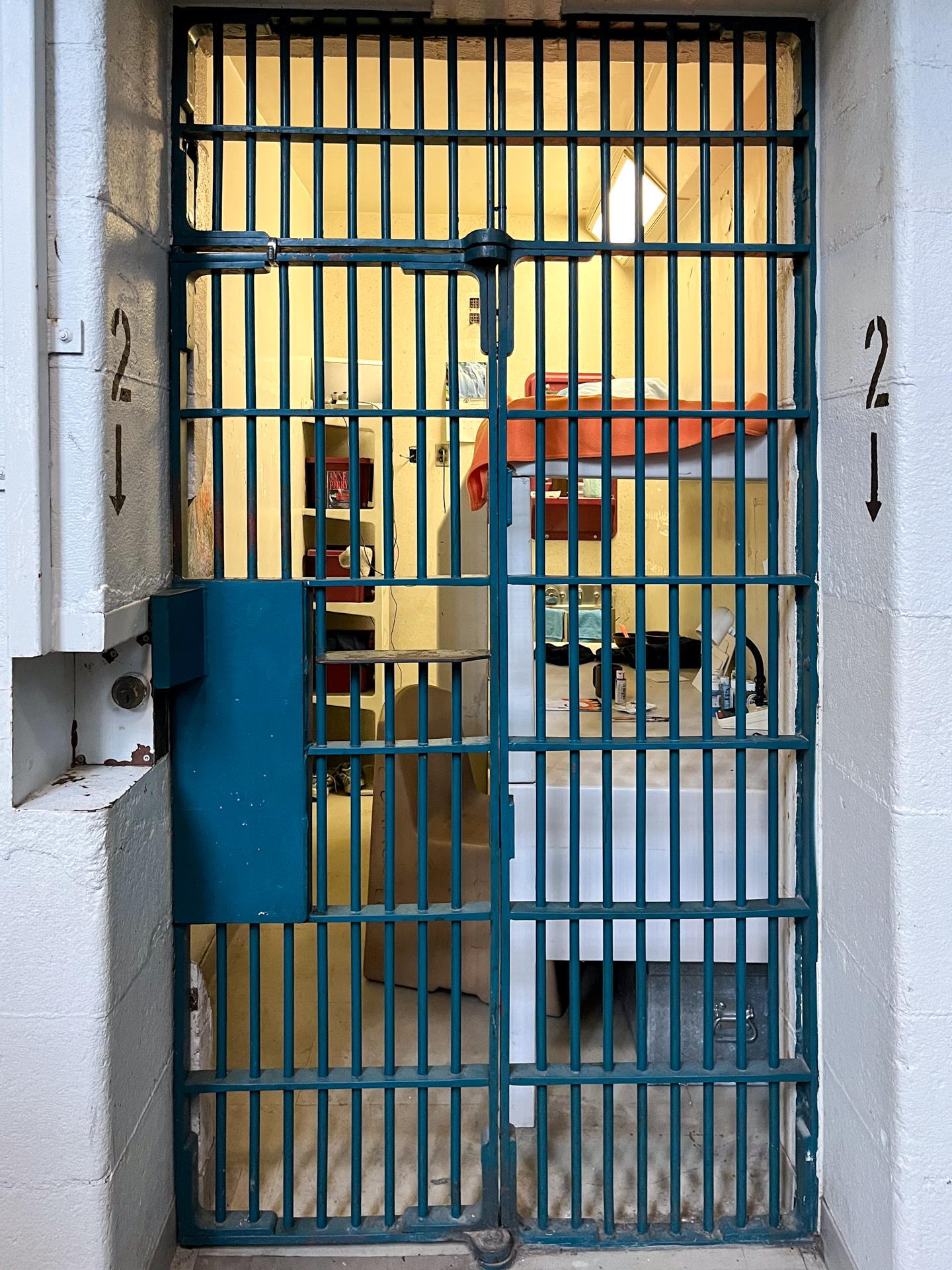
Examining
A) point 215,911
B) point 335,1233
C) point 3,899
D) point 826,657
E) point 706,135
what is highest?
point 706,135

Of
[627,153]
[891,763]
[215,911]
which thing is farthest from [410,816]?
[627,153]

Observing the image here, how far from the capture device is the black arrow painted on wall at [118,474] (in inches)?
72.1

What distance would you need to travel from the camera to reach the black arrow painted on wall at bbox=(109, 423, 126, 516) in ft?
6.01

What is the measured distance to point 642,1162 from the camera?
214 centimetres

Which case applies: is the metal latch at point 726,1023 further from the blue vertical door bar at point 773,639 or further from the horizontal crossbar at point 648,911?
the horizontal crossbar at point 648,911

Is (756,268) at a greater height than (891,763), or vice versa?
(756,268)

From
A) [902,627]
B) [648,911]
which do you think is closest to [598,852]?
[648,911]

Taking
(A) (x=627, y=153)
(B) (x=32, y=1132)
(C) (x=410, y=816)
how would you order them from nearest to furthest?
(B) (x=32, y=1132) → (C) (x=410, y=816) → (A) (x=627, y=153)

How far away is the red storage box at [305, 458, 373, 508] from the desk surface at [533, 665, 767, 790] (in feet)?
7.87

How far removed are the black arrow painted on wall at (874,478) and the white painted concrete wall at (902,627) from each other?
0.01 meters

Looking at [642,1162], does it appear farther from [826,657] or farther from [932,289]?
[932,289]

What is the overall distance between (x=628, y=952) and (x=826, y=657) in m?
0.90

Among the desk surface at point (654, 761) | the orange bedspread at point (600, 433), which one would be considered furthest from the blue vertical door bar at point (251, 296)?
the desk surface at point (654, 761)

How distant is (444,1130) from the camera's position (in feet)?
8.48
